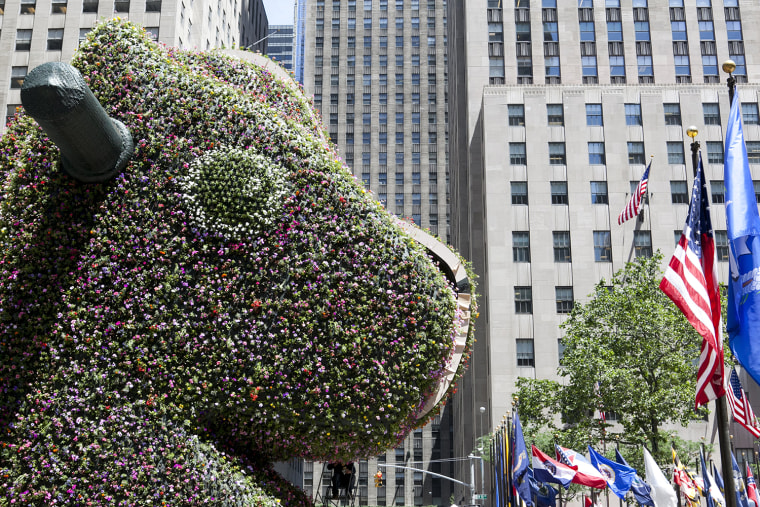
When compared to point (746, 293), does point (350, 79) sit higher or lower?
higher

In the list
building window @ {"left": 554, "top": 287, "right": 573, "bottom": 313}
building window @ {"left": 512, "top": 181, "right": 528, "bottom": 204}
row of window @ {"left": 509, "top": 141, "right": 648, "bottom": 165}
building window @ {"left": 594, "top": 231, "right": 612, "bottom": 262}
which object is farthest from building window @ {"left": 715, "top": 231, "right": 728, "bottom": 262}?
building window @ {"left": 512, "top": 181, "right": 528, "bottom": 204}

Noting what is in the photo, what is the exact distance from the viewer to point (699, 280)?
10055 millimetres

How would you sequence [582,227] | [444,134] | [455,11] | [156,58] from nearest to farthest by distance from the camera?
[156,58], [582,227], [455,11], [444,134]

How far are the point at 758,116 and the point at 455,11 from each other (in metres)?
36.0

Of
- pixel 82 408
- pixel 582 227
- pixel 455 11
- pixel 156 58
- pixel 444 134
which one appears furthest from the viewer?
pixel 444 134

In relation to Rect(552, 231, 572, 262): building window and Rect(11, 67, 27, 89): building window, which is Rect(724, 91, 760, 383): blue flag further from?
Rect(11, 67, 27, 89): building window

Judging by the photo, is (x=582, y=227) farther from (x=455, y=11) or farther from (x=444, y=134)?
(x=444, y=134)

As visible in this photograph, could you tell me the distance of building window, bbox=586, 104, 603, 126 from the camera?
60.4 meters

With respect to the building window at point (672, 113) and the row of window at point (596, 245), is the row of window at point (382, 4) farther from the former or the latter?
the row of window at point (596, 245)

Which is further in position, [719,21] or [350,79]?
[350,79]

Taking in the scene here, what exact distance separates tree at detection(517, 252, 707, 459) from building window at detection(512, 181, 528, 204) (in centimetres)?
2474

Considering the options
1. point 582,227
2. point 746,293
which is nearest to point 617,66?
point 582,227

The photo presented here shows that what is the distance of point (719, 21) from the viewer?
6531 cm

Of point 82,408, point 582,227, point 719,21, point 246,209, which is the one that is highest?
point 719,21
